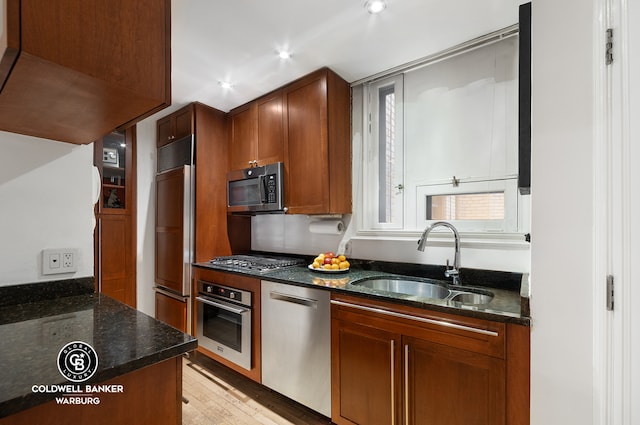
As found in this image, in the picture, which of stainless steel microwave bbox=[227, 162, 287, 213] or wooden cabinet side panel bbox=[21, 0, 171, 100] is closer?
wooden cabinet side panel bbox=[21, 0, 171, 100]

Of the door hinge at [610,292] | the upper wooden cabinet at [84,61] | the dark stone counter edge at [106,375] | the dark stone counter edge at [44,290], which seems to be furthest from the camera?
the dark stone counter edge at [44,290]

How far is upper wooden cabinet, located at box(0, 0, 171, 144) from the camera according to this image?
683mm

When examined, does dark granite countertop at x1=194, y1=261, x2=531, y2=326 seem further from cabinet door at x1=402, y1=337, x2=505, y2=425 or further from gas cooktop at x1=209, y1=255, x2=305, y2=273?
cabinet door at x1=402, y1=337, x2=505, y2=425

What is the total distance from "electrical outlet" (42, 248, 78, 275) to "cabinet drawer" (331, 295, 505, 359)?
50.9 inches

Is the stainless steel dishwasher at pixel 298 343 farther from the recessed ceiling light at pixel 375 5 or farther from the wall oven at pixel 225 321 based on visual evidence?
the recessed ceiling light at pixel 375 5

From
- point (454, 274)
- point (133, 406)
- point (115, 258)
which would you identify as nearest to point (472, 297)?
point (454, 274)

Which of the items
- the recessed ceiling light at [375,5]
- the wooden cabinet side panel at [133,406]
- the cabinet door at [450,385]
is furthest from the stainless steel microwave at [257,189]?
the wooden cabinet side panel at [133,406]

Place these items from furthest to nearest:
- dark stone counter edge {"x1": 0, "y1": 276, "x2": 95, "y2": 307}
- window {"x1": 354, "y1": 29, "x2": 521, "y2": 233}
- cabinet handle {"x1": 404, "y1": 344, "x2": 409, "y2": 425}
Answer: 1. window {"x1": 354, "y1": 29, "x2": 521, "y2": 233}
2. cabinet handle {"x1": 404, "y1": 344, "x2": 409, "y2": 425}
3. dark stone counter edge {"x1": 0, "y1": 276, "x2": 95, "y2": 307}

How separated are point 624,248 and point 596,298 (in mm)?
185

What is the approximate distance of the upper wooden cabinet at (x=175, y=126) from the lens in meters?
2.82

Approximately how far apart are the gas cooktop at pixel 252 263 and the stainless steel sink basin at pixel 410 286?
2.58 feet

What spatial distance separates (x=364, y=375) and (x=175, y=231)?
210 cm

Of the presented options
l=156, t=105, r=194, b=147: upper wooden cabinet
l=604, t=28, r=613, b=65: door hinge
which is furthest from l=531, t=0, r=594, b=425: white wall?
l=156, t=105, r=194, b=147: upper wooden cabinet

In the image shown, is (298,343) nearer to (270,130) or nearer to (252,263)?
(252,263)
